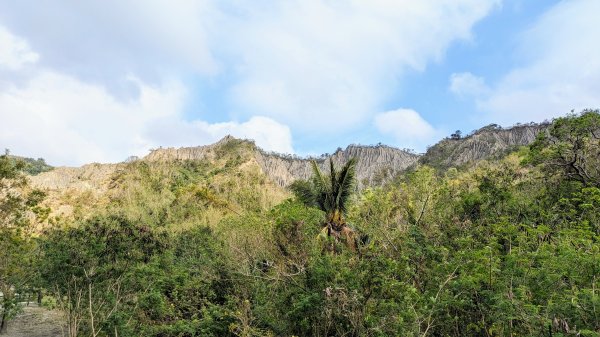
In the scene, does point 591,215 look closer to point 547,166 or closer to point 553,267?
point 547,166

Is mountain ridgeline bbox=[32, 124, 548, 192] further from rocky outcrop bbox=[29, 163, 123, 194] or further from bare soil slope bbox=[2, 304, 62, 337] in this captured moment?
bare soil slope bbox=[2, 304, 62, 337]

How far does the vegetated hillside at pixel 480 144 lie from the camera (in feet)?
228

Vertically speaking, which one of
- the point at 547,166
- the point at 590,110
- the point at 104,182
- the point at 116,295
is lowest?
the point at 116,295

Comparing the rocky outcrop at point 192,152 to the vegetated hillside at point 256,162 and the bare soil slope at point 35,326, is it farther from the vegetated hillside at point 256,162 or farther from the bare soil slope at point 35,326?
the bare soil slope at point 35,326

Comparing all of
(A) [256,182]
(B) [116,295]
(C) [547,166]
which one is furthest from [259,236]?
(A) [256,182]

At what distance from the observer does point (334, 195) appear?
17.4 metres

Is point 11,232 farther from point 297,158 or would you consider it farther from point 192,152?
point 297,158

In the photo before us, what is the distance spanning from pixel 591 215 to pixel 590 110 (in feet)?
18.1

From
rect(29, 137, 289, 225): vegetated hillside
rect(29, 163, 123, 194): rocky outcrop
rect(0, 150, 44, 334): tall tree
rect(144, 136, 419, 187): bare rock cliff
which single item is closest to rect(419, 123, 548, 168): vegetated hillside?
rect(144, 136, 419, 187): bare rock cliff

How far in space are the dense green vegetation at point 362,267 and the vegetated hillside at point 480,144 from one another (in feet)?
177

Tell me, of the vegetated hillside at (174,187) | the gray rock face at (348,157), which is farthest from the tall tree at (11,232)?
the gray rock face at (348,157)

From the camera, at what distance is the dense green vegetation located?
6.40 meters

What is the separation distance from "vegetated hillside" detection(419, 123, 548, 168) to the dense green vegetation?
53917mm

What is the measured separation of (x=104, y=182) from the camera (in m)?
53.7
